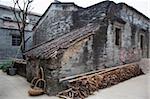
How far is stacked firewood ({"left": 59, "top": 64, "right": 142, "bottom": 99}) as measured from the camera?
6.86 meters

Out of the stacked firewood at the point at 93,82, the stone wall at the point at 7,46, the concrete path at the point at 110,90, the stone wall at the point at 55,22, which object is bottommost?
the concrete path at the point at 110,90

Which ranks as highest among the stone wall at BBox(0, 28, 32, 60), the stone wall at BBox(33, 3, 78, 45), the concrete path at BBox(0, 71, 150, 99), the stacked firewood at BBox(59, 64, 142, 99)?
the stone wall at BBox(33, 3, 78, 45)

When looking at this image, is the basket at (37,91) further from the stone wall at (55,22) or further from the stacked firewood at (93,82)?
the stone wall at (55,22)

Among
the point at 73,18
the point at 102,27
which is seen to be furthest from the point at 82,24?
the point at 102,27

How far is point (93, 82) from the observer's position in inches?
300

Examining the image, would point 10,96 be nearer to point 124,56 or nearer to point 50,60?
point 50,60

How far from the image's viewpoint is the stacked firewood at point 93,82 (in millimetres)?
6863

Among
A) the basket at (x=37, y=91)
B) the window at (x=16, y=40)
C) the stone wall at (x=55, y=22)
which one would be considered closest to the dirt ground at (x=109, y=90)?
the basket at (x=37, y=91)

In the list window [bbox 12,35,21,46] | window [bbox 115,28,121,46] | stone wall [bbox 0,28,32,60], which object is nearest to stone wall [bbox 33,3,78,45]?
window [bbox 12,35,21,46]

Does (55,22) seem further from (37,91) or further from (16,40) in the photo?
(37,91)

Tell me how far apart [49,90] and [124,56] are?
574 cm

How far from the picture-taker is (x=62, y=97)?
266 inches

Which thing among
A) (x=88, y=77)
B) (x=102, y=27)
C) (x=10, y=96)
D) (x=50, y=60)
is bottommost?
(x=10, y=96)

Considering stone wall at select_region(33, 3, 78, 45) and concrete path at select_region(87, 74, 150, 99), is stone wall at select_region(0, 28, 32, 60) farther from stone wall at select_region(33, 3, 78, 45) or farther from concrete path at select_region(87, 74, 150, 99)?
concrete path at select_region(87, 74, 150, 99)
